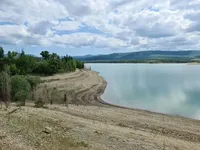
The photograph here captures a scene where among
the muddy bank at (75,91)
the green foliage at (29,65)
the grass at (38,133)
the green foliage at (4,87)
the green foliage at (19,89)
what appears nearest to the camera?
the grass at (38,133)

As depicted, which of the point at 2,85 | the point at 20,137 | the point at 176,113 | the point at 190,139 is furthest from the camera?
the point at 176,113

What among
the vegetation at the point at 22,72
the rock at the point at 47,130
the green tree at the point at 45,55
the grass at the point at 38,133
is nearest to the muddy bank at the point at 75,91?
the vegetation at the point at 22,72

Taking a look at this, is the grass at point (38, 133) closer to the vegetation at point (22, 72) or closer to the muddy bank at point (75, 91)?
the vegetation at point (22, 72)

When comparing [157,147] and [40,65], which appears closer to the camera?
[157,147]

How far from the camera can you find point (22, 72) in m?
62.4

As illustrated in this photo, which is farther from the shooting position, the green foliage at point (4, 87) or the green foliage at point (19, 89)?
the green foliage at point (19, 89)

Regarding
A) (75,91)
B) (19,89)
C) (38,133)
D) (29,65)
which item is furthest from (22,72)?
(38,133)

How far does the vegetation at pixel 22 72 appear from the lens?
93.0ft

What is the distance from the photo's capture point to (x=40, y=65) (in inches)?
2953

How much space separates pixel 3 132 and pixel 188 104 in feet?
96.4

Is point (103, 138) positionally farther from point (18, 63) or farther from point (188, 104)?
point (18, 63)

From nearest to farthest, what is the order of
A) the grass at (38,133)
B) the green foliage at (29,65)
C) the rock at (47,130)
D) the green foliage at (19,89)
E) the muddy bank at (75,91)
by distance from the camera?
the grass at (38,133) → the rock at (47,130) → the green foliage at (19,89) → the muddy bank at (75,91) → the green foliage at (29,65)

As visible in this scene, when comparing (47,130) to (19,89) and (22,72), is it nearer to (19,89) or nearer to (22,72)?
(19,89)

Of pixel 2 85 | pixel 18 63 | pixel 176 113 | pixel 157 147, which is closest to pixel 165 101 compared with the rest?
pixel 176 113
